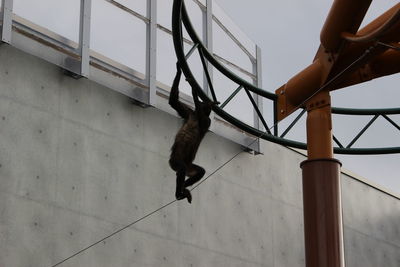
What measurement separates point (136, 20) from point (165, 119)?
206 centimetres

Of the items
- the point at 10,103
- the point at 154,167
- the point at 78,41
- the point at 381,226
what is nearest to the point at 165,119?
the point at 154,167

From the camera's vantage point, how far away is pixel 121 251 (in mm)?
15977

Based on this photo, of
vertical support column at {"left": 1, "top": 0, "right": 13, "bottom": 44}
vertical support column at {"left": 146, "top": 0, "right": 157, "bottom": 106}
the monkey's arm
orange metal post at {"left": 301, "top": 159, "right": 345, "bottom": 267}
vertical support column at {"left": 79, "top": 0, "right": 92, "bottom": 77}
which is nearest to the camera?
orange metal post at {"left": 301, "top": 159, "right": 345, "bottom": 267}

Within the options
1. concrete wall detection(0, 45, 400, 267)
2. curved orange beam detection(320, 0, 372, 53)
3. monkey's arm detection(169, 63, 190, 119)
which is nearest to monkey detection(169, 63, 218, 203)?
monkey's arm detection(169, 63, 190, 119)

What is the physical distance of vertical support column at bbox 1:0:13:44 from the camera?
47.6 feet

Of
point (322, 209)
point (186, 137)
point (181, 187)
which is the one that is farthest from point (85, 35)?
point (322, 209)

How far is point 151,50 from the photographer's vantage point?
17688 mm

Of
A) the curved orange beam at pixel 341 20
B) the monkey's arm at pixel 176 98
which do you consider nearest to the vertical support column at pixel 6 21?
the monkey's arm at pixel 176 98

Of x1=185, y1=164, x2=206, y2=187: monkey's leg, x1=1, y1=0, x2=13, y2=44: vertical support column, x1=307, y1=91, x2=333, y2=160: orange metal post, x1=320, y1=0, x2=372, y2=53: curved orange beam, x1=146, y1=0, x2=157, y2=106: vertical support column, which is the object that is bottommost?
x1=185, y1=164, x2=206, y2=187: monkey's leg

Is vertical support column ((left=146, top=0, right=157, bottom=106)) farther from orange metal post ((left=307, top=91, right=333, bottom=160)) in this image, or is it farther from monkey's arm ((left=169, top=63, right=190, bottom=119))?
orange metal post ((left=307, top=91, right=333, bottom=160))

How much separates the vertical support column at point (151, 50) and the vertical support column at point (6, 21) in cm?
357

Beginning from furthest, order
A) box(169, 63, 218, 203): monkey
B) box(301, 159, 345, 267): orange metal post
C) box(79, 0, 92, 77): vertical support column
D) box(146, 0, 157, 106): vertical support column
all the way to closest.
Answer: box(146, 0, 157, 106): vertical support column, box(79, 0, 92, 77): vertical support column, box(169, 63, 218, 203): monkey, box(301, 159, 345, 267): orange metal post

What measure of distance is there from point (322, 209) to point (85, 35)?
6.75 meters

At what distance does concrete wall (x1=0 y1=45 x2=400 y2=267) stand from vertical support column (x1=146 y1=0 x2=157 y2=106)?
17.3 inches
